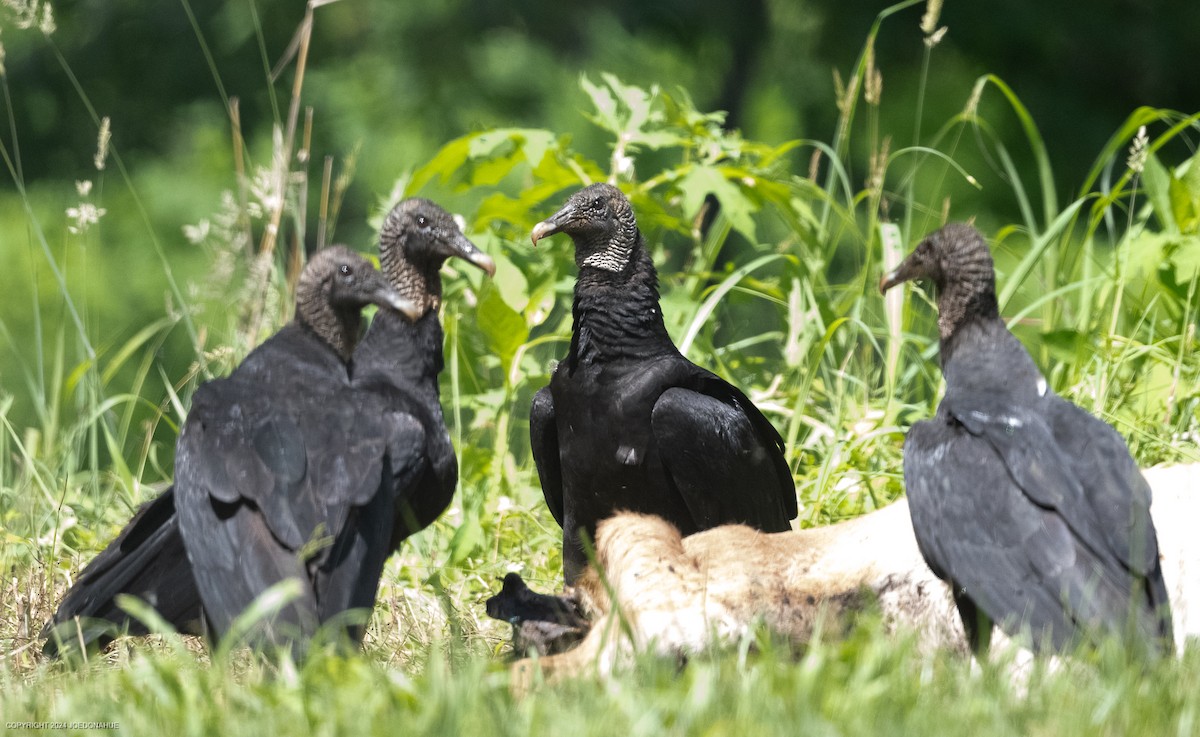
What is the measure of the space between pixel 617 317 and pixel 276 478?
115 cm

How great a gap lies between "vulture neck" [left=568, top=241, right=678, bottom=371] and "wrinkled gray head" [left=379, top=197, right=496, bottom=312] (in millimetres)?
306

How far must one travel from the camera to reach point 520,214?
4516mm

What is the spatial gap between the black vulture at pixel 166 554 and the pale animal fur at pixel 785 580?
0.83m

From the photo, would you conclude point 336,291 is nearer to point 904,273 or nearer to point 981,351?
point 904,273

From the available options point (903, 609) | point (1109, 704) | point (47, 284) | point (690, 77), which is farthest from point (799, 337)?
point (47, 284)

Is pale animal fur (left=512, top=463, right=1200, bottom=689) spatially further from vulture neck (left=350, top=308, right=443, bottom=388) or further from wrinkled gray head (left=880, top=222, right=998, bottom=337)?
vulture neck (left=350, top=308, right=443, bottom=388)

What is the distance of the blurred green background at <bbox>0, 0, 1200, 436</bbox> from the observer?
8.61 meters

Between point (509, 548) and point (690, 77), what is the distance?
6.23 meters

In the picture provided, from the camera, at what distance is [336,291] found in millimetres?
3566

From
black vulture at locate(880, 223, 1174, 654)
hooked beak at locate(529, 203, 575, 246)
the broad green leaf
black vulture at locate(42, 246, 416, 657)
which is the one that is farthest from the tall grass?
hooked beak at locate(529, 203, 575, 246)

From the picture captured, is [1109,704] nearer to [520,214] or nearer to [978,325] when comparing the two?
[978,325]
